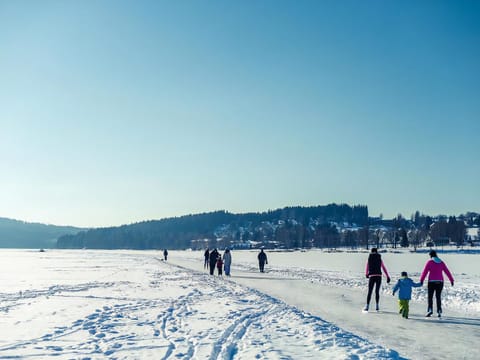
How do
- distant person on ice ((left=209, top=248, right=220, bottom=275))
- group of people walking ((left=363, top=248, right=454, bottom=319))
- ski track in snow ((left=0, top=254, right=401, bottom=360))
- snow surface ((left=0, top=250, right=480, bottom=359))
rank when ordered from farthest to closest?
distant person on ice ((left=209, top=248, right=220, bottom=275))
group of people walking ((left=363, top=248, right=454, bottom=319))
snow surface ((left=0, top=250, right=480, bottom=359))
ski track in snow ((left=0, top=254, right=401, bottom=360))

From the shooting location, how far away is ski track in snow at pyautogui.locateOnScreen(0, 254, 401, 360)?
784cm

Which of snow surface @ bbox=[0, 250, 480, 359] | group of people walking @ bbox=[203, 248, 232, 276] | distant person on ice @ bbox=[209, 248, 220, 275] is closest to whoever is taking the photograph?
snow surface @ bbox=[0, 250, 480, 359]

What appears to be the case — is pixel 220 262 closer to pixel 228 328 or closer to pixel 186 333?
pixel 228 328

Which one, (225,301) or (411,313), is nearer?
(411,313)

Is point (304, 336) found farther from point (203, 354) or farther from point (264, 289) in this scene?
point (264, 289)

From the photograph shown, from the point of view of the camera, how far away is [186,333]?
31.6ft

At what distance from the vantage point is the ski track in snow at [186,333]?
784 centimetres

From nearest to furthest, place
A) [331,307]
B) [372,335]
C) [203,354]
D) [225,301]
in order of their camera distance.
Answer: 1. [203,354]
2. [372,335]
3. [331,307]
4. [225,301]

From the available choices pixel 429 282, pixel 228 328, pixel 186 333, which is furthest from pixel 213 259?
pixel 186 333

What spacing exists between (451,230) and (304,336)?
5786 inches

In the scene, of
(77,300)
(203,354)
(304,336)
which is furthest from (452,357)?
(77,300)

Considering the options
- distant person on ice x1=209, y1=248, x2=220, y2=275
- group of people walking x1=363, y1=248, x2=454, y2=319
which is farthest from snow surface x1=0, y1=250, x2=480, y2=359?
distant person on ice x1=209, y1=248, x2=220, y2=275

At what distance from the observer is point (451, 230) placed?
140875 millimetres

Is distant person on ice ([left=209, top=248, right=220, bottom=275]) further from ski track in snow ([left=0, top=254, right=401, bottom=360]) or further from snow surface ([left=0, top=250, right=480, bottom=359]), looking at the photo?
ski track in snow ([left=0, top=254, right=401, bottom=360])
